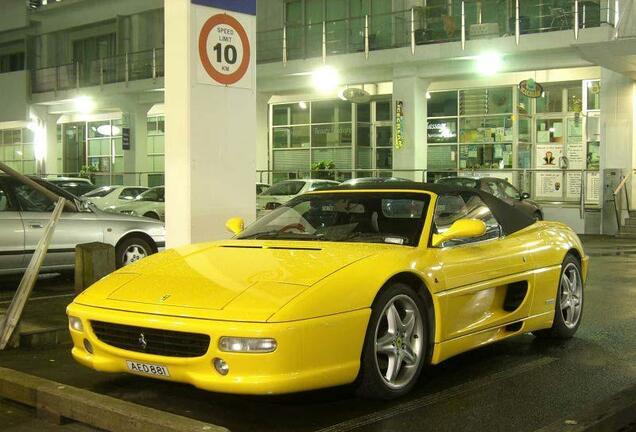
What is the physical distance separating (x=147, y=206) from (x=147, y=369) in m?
16.2

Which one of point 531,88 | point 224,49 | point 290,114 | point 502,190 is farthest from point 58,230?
point 290,114

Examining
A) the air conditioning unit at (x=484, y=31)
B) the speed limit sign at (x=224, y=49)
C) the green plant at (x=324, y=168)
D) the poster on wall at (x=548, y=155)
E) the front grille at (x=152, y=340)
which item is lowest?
the front grille at (x=152, y=340)

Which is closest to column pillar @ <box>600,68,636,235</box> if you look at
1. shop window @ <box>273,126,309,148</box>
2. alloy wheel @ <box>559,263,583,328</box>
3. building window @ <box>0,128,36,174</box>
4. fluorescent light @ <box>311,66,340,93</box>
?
fluorescent light @ <box>311,66,340,93</box>

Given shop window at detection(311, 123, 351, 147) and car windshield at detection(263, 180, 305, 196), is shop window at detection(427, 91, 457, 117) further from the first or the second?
car windshield at detection(263, 180, 305, 196)

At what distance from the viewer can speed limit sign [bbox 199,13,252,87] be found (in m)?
8.04

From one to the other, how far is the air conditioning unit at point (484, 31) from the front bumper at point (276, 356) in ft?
62.4

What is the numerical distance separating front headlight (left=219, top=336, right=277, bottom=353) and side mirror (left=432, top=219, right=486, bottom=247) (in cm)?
172

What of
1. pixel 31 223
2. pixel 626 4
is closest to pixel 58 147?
pixel 626 4

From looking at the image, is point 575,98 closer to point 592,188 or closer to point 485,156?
point 485,156

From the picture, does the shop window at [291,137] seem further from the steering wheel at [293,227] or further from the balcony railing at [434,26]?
the steering wheel at [293,227]

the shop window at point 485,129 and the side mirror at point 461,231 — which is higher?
the shop window at point 485,129

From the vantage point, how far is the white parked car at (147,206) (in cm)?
2028

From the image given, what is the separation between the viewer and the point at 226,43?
8.25m

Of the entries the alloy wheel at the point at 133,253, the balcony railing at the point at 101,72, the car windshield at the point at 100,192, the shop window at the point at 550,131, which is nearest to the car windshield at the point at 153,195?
the car windshield at the point at 100,192
